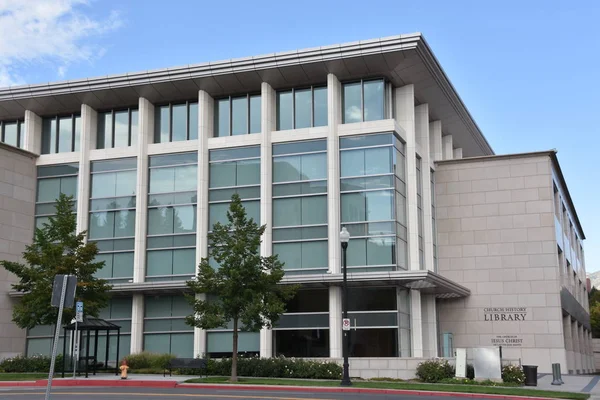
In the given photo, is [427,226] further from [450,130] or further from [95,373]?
[95,373]

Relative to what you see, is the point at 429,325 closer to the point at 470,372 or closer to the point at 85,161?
the point at 470,372

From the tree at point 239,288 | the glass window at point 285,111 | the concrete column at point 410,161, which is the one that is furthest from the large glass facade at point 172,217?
the concrete column at point 410,161

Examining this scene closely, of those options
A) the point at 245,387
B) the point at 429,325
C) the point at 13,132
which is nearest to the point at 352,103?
the point at 429,325

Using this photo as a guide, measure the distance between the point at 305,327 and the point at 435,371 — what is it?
8.23 metres

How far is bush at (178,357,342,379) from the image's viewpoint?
3359 centimetres

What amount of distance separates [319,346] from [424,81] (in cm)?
1562

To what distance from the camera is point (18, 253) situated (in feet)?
143

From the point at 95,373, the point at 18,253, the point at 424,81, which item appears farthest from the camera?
the point at 18,253

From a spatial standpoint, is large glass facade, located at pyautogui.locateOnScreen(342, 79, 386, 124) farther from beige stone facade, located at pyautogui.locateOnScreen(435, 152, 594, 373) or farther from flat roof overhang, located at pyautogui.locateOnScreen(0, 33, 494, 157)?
beige stone facade, located at pyautogui.locateOnScreen(435, 152, 594, 373)

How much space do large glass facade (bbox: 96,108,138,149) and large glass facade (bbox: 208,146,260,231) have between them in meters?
5.96

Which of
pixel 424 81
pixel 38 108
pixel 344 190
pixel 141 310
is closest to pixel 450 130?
pixel 424 81

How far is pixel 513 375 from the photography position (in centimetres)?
3075

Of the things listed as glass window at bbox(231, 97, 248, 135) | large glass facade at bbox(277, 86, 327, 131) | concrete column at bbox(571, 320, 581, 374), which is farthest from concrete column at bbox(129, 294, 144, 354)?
concrete column at bbox(571, 320, 581, 374)

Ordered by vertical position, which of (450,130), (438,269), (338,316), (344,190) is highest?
(450,130)
